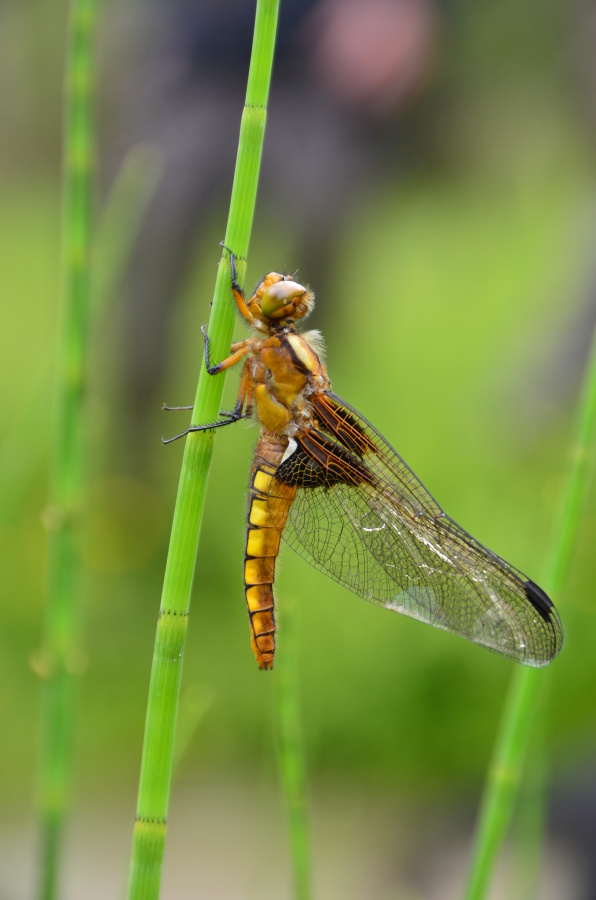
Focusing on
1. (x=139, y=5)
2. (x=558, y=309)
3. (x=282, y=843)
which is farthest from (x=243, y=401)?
(x=139, y=5)

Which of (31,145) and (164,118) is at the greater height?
(31,145)

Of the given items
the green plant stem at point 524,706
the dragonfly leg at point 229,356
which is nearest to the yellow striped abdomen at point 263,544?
the dragonfly leg at point 229,356

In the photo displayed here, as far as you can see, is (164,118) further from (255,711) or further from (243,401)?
(243,401)

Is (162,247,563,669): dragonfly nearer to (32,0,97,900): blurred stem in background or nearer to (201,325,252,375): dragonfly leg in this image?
(201,325,252,375): dragonfly leg

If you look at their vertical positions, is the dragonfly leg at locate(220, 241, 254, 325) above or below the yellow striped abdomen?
above

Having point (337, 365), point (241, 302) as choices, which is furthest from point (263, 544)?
point (337, 365)

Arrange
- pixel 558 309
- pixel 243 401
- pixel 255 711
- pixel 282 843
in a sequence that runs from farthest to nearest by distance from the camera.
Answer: pixel 558 309 < pixel 255 711 < pixel 282 843 < pixel 243 401

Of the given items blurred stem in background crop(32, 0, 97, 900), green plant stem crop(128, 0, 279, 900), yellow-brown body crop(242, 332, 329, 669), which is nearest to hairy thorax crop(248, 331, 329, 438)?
yellow-brown body crop(242, 332, 329, 669)
